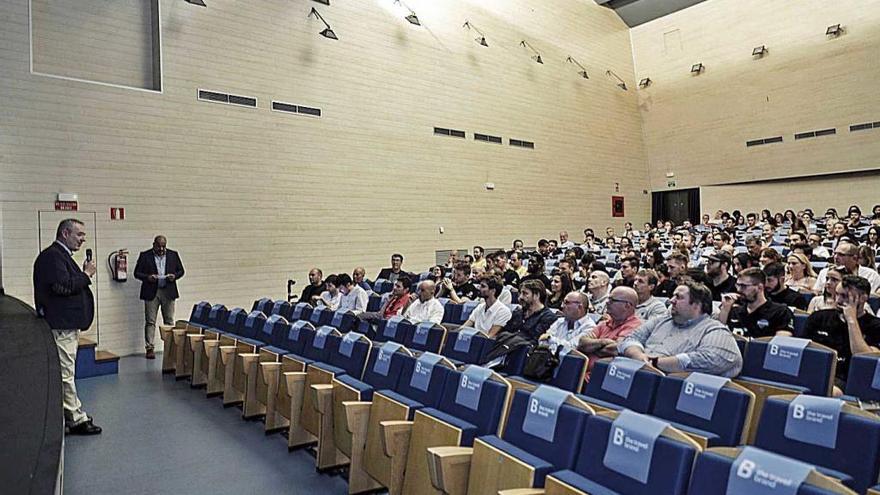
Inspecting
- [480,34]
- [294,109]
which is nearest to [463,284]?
[294,109]

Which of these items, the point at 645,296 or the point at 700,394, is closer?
the point at 700,394

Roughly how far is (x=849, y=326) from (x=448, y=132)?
8921 mm

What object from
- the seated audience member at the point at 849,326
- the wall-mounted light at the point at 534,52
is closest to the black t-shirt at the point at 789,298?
the seated audience member at the point at 849,326

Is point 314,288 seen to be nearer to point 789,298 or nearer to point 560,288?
point 560,288

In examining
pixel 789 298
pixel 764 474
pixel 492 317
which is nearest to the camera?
pixel 764 474

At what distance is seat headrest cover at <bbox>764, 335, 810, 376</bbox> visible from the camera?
3033mm

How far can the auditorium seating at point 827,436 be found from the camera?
1.93m

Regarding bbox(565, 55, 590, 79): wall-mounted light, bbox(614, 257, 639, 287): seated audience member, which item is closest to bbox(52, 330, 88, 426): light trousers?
bbox(614, 257, 639, 287): seated audience member

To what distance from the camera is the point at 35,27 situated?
7453mm

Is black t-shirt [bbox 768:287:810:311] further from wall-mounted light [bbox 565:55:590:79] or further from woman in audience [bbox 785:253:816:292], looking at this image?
wall-mounted light [bbox 565:55:590:79]

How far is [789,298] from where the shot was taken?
4297 millimetres

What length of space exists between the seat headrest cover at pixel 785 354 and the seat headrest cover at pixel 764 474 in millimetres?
1577

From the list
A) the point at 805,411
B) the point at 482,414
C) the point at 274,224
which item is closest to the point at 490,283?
the point at 482,414

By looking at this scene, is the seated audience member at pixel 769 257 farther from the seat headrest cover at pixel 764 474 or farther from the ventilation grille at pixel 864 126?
the ventilation grille at pixel 864 126
